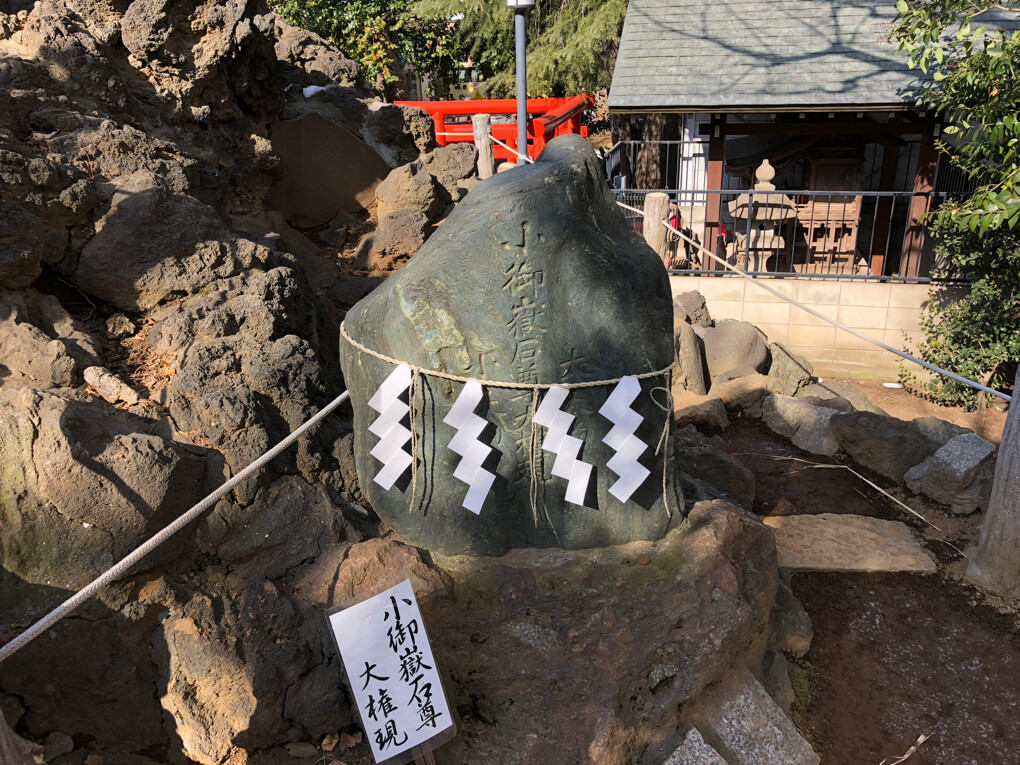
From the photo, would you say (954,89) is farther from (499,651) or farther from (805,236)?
(499,651)

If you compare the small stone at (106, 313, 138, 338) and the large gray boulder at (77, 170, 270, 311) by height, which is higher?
the large gray boulder at (77, 170, 270, 311)

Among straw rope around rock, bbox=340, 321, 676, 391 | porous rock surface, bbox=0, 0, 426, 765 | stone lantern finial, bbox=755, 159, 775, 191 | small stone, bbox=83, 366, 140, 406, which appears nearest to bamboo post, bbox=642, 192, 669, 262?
stone lantern finial, bbox=755, 159, 775, 191

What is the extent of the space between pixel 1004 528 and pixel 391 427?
11.3 feet

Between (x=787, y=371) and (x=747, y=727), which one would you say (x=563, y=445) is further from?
(x=787, y=371)

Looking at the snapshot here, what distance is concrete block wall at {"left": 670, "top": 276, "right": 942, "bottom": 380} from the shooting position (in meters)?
7.94

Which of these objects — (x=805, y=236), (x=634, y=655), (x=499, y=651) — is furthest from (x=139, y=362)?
(x=805, y=236)

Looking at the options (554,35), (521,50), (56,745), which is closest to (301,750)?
(56,745)

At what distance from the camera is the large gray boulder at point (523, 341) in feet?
8.94

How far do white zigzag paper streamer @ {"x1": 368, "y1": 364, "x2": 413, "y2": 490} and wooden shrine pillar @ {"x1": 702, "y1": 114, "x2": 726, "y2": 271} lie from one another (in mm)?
6606

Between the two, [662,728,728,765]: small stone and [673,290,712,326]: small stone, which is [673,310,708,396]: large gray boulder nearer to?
[673,290,712,326]: small stone

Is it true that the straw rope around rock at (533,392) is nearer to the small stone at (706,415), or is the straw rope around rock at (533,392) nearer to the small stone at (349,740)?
the small stone at (349,740)

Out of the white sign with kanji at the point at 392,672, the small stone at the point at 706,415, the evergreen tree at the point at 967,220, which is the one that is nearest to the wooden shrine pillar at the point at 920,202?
the evergreen tree at the point at 967,220

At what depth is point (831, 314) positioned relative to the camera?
815cm

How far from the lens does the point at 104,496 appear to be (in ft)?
8.42
